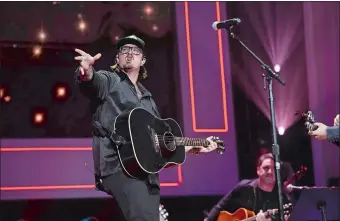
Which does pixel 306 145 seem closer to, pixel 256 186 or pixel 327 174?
pixel 327 174

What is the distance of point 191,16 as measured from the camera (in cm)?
748

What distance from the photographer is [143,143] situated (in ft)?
13.8

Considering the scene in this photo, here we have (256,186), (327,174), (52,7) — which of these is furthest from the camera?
(327,174)

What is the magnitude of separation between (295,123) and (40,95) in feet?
11.1

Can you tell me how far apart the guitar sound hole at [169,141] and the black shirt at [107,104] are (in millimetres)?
260

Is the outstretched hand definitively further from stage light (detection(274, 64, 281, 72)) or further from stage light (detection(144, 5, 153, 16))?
stage light (detection(144, 5, 153, 16))

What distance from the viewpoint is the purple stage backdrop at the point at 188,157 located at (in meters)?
6.53

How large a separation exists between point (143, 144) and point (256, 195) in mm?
2871

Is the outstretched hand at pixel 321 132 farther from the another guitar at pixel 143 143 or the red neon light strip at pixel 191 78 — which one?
the red neon light strip at pixel 191 78

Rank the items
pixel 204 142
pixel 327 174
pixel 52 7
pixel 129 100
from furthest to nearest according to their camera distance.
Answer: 1. pixel 327 174
2. pixel 52 7
3. pixel 204 142
4. pixel 129 100

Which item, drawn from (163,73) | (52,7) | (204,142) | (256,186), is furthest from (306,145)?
(52,7)

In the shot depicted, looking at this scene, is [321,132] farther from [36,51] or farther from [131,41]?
[36,51]

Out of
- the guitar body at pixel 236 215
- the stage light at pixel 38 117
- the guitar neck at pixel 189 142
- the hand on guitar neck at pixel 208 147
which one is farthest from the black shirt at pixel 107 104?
the stage light at pixel 38 117

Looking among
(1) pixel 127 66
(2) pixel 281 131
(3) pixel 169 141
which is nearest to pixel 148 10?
(2) pixel 281 131
